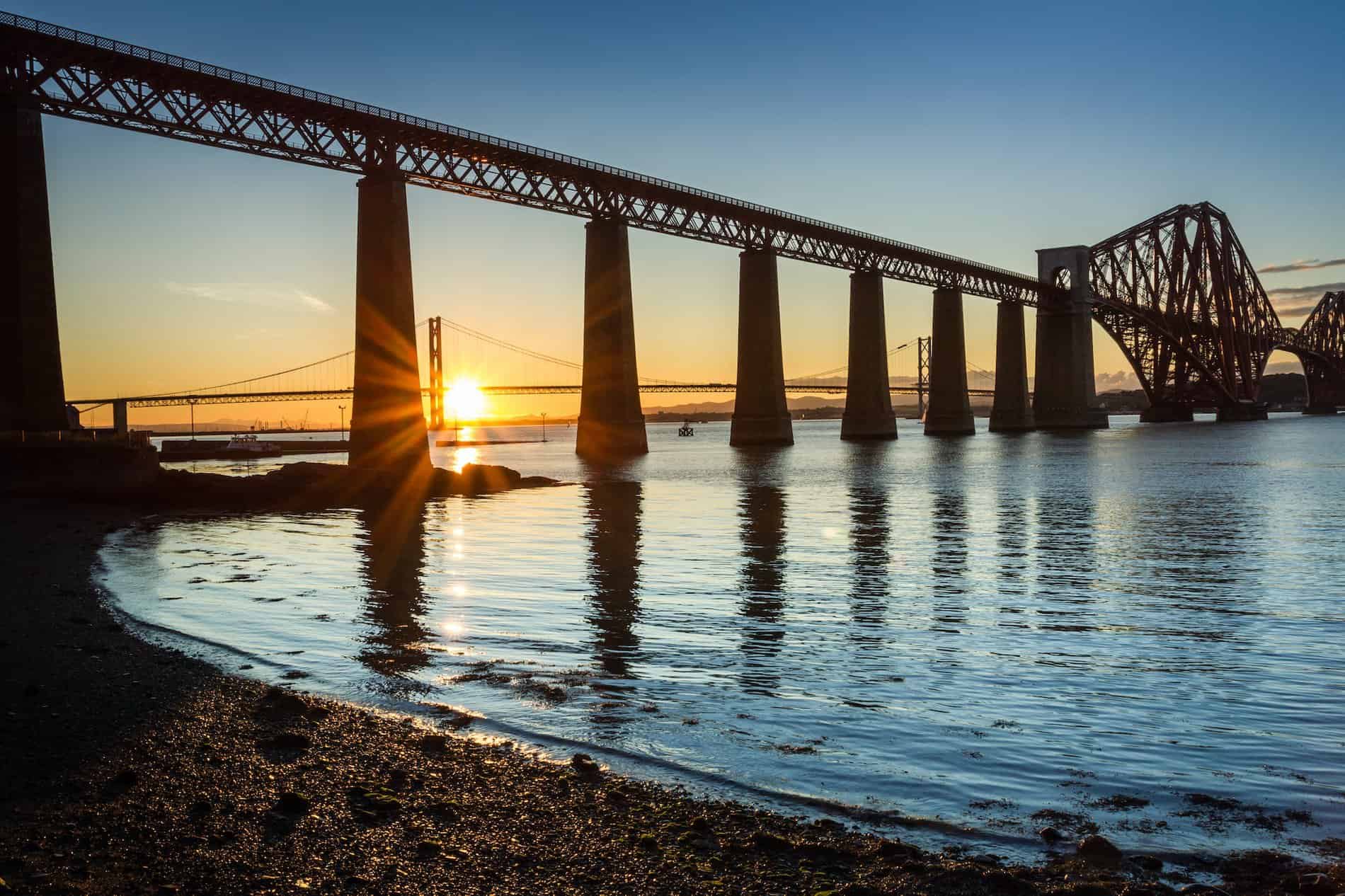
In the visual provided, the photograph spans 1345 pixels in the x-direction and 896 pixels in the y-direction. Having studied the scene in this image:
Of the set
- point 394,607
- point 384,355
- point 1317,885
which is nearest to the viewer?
point 1317,885

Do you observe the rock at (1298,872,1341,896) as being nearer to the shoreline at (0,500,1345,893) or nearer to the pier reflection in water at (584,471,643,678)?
the shoreline at (0,500,1345,893)

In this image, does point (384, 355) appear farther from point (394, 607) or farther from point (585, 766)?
point (585, 766)

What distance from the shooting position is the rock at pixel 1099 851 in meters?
5.19

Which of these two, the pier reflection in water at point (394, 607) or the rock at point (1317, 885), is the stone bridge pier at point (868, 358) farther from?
the rock at point (1317, 885)

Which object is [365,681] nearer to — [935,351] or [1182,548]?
[1182,548]

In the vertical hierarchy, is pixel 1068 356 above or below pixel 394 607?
above

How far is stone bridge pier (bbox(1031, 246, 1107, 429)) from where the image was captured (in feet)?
425

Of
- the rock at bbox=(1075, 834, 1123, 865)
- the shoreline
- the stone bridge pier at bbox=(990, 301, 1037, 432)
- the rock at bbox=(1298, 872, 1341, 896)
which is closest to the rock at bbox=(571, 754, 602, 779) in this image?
the shoreline

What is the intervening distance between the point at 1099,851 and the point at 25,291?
129 feet

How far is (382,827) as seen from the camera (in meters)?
5.47

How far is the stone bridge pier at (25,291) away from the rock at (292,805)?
35.0 meters

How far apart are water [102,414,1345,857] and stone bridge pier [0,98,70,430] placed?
31.5 feet

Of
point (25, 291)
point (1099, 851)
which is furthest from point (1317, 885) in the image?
point (25, 291)

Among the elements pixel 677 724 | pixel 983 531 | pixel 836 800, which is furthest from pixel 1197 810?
pixel 983 531
